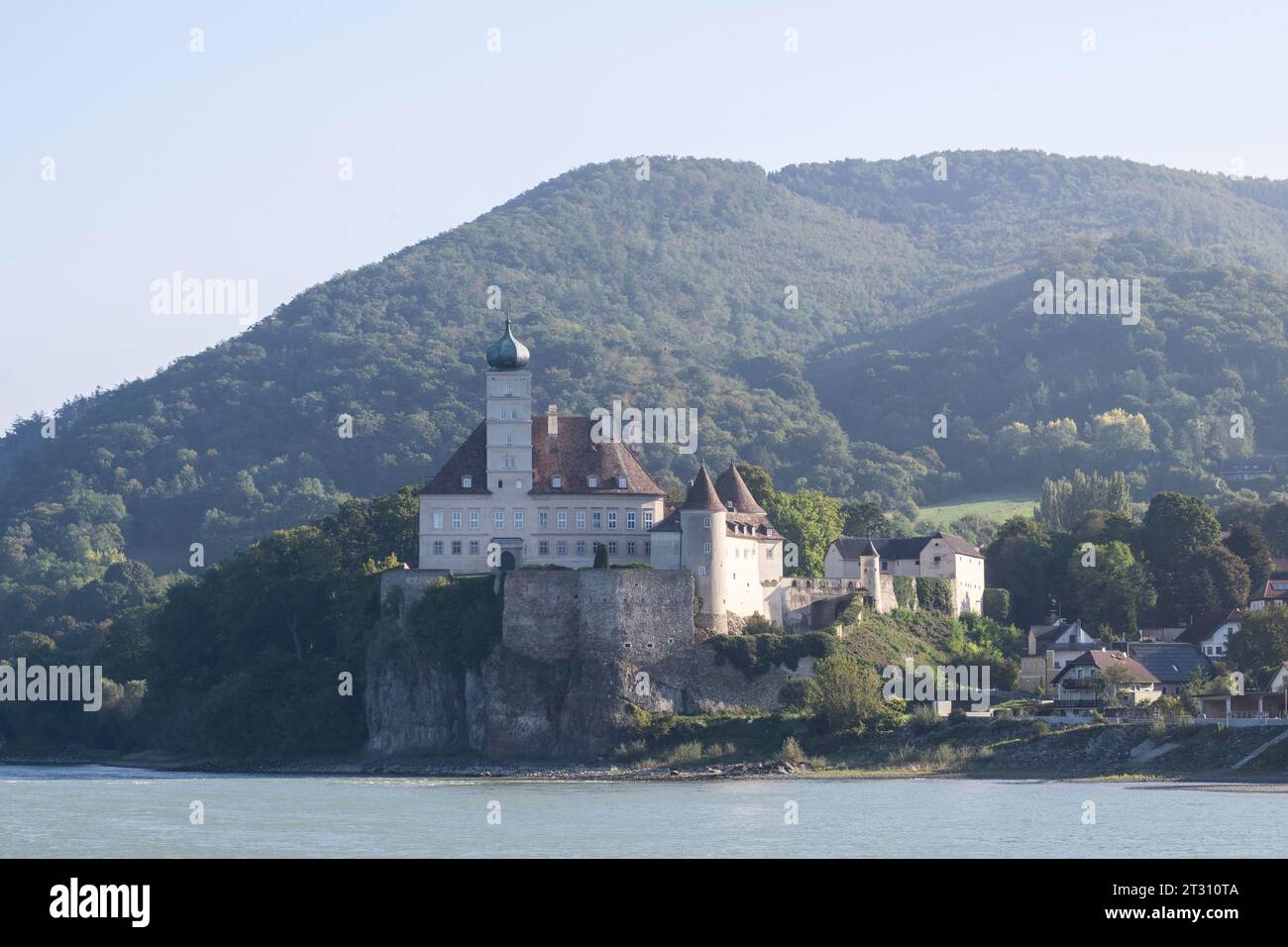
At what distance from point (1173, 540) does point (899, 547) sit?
12922 millimetres

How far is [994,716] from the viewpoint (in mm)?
83625

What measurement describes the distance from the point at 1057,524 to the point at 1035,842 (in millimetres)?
76481

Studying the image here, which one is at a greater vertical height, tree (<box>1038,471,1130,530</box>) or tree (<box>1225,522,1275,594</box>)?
tree (<box>1038,471,1130,530</box>)

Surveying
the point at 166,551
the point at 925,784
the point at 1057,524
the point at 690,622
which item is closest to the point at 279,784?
the point at 690,622

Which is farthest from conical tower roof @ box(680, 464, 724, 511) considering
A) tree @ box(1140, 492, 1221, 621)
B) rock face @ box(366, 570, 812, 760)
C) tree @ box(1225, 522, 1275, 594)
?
tree @ box(1225, 522, 1275, 594)

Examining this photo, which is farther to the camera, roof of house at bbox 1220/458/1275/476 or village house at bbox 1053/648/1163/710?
roof of house at bbox 1220/458/1275/476

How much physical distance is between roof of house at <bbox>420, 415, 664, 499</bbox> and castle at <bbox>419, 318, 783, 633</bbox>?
4 cm

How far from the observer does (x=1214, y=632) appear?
98.1m

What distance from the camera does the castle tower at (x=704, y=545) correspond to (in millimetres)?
89812

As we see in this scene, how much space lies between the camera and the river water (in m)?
55.7

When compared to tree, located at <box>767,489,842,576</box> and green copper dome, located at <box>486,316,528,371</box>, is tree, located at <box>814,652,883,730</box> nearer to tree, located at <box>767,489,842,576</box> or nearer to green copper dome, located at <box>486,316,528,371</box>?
tree, located at <box>767,489,842,576</box>

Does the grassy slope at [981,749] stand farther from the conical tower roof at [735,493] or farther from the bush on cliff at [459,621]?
the conical tower roof at [735,493]

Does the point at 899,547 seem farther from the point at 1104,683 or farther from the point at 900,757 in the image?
the point at 900,757

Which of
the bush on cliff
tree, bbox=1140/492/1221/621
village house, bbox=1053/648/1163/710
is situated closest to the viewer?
village house, bbox=1053/648/1163/710
